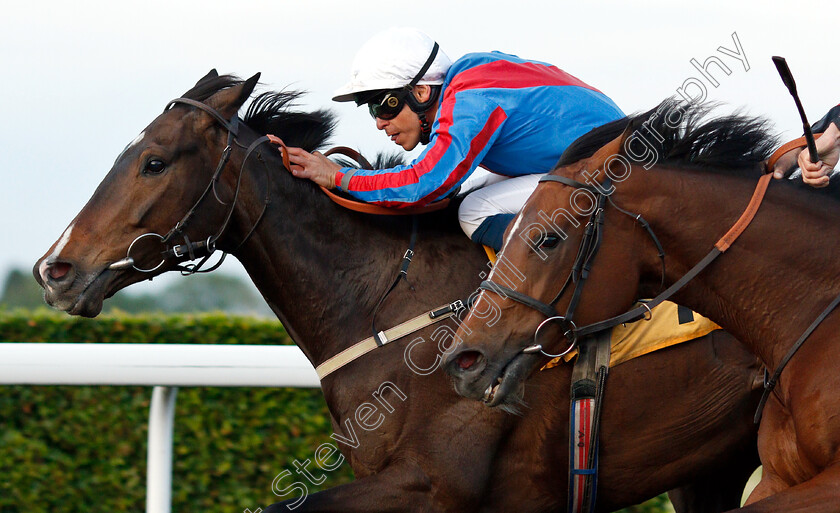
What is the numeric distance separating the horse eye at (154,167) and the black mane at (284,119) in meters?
0.43

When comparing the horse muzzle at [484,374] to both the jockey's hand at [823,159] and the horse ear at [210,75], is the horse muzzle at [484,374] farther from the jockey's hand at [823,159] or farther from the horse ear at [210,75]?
the horse ear at [210,75]

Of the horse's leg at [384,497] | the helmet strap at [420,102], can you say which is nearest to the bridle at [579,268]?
the horse's leg at [384,497]

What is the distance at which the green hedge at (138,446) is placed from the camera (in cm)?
446

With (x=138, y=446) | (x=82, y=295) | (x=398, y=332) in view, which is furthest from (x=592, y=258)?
(x=138, y=446)

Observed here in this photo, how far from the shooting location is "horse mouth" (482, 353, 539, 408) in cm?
261

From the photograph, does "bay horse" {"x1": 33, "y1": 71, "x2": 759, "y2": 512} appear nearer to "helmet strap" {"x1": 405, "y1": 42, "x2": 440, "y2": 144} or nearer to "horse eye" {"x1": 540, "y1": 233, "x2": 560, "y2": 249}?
"helmet strap" {"x1": 405, "y1": 42, "x2": 440, "y2": 144}

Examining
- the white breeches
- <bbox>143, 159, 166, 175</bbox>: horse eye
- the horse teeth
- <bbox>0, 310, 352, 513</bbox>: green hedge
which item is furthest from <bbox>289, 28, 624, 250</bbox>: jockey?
<bbox>0, 310, 352, 513</bbox>: green hedge

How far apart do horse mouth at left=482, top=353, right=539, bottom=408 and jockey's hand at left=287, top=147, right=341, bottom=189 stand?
1057mm

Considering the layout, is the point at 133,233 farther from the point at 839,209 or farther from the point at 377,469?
the point at 839,209

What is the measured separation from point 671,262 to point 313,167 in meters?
1.32

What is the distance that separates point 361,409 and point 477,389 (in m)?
0.64

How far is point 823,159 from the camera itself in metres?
2.58

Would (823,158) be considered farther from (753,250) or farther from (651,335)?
(651,335)

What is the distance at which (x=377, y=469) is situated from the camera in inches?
122
